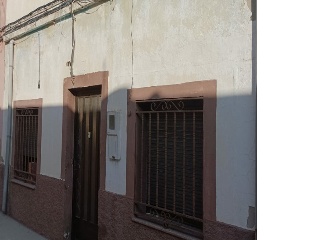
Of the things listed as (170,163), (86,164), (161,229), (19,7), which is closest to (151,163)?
(170,163)

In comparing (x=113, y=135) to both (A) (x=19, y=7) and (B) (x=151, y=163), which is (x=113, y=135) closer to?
(B) (x=151, y=163)

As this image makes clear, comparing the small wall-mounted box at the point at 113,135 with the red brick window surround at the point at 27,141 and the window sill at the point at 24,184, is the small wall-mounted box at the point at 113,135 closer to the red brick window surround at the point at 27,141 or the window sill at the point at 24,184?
the red brick window surround at the point at 27,141

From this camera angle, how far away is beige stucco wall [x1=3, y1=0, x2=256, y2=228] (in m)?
3.26

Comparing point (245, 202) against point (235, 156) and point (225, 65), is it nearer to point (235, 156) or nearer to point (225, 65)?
point (235, 156)

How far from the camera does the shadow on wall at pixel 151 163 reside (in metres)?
3.30

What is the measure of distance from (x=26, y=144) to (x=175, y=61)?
4.48 meters

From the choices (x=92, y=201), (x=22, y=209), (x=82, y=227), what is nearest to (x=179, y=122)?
(x=92, y=201)

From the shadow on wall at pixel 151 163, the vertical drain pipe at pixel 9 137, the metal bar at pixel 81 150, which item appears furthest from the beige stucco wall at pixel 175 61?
the vertical drain pipe at pixel 9 137

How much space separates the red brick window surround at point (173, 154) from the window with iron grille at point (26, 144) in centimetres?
313

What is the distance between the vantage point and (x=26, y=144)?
23.6ft

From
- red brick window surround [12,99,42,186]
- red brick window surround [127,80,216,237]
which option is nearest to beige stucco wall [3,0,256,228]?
red brick window surround [127,80,216,237]

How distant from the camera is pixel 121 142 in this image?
460 cm

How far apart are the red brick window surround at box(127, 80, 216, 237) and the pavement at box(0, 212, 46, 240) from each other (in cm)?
275

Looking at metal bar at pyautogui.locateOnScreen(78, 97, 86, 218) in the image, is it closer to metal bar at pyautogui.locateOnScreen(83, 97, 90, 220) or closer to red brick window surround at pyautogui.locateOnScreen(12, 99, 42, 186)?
metal bar at pyautogui.locateOnScreen(83, 97, 90, 220)
